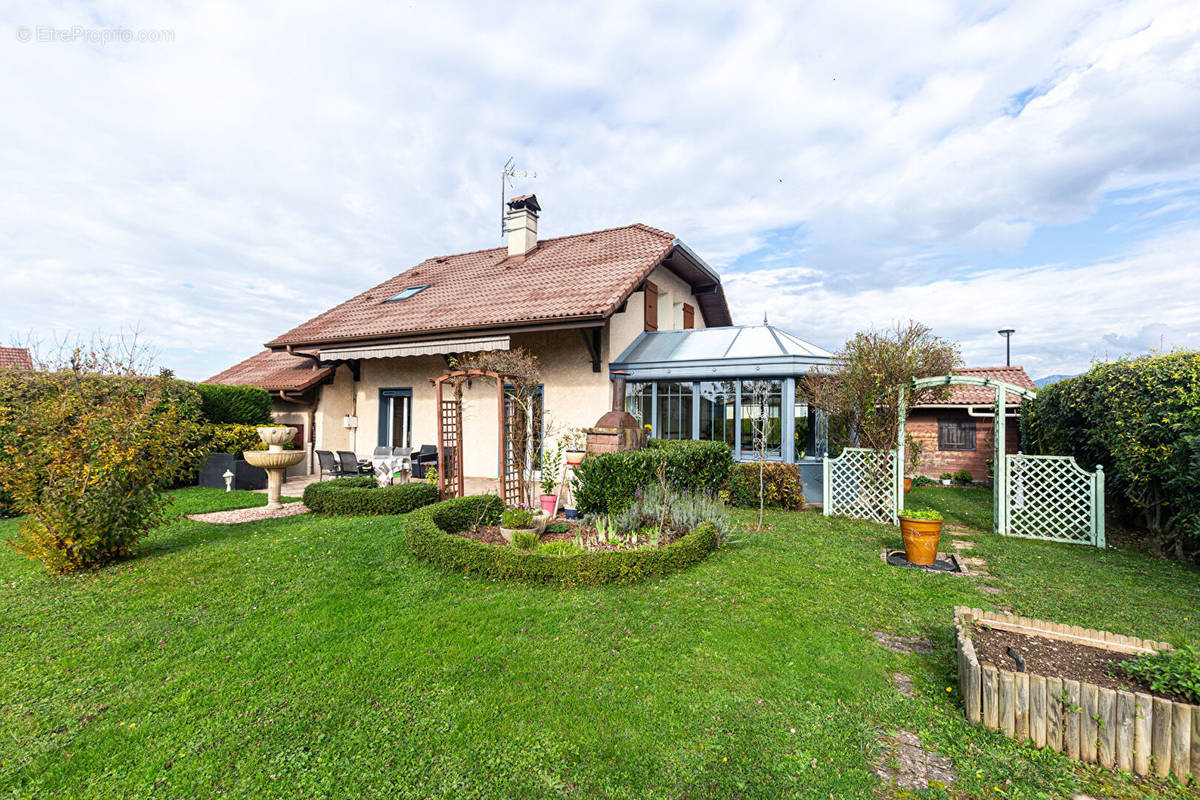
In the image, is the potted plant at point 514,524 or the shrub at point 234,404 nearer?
the potted plant at point 514,524

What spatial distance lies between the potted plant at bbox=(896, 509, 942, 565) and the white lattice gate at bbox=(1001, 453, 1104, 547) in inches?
121

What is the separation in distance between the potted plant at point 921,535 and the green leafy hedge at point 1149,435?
2789mm

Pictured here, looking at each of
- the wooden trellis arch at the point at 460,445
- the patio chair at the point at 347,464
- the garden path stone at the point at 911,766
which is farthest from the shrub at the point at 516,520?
the patio chair at the point at 347,464

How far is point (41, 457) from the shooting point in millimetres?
5996

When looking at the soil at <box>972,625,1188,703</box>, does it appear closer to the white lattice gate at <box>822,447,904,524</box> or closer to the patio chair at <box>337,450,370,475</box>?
the white lattice gate at <box>822,447,904,524</box>

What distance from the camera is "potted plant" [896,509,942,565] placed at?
21.0 ft

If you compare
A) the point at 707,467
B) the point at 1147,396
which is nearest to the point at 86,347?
the point at 707,467

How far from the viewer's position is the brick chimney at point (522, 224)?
1616 cm

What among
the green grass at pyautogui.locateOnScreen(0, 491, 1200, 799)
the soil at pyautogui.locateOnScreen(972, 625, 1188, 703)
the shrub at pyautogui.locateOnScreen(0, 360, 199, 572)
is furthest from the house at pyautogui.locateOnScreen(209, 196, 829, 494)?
the soil at pyautogui.locateOnScreen(972, 625, 1188, 703)

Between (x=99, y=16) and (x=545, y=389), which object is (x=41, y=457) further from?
(x=545, y=389)

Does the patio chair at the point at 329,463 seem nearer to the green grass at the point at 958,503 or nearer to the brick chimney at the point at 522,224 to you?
the brick chimney at the point at 522,224

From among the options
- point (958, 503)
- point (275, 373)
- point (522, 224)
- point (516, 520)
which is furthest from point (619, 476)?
point (275, 373)

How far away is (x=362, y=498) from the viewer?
891 centimetres

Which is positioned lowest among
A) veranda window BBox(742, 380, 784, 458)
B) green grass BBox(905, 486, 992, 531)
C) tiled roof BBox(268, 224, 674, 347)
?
green grass BBox(905, 486, 992, 531)
